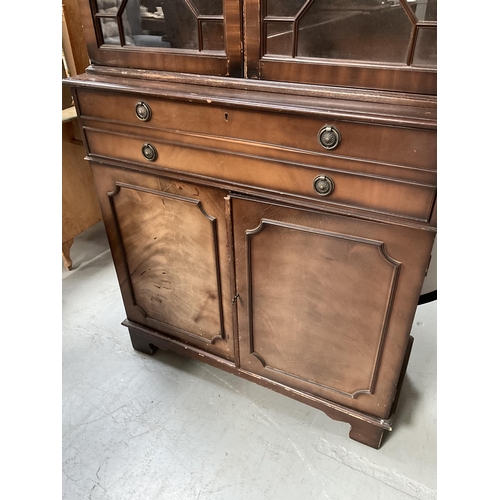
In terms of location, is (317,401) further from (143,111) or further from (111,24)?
(111,24)

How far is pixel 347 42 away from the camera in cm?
74

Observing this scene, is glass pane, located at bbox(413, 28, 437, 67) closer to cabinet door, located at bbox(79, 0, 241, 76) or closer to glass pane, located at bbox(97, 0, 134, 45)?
cabinet door, located at bbox(79, 0, 241, 76)

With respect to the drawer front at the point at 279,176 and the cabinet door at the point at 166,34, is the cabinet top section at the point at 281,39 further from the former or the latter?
the drawer front at the point at 279,176

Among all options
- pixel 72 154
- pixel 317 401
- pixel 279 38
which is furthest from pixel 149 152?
pixel 72 154

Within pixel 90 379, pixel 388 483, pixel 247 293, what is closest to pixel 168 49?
pixel 247 293

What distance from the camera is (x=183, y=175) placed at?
3.24 feet

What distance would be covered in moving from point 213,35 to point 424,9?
392 mm

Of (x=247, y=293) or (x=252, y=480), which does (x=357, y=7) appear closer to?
(x=247, y=293)

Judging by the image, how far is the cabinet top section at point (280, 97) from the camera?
0.72m

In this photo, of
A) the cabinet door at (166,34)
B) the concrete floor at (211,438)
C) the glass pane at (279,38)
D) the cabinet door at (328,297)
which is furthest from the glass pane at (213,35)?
the concrete floor at (211,438)

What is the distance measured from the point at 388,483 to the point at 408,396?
1.00ft

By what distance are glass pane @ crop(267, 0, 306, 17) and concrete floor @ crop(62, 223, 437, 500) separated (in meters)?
1.06

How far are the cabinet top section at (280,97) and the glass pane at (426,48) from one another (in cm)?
6

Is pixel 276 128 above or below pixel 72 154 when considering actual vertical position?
above
